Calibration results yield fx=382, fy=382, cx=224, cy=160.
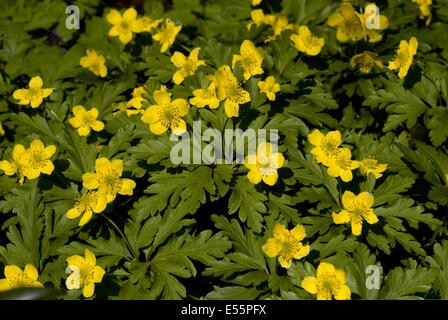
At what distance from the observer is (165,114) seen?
93.5 inches

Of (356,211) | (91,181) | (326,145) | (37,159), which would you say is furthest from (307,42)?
(37,159)

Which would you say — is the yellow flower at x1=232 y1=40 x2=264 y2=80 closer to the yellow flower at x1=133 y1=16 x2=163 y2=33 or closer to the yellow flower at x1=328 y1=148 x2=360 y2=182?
the yellow flower at x1=328 y1=148 x2=360 y2=182

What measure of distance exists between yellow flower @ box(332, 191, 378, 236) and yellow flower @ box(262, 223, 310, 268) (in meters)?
0.27

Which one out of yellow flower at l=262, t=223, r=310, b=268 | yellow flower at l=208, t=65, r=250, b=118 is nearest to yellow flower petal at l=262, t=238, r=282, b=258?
yellow flower at l=262, t=223, r=310, b=268

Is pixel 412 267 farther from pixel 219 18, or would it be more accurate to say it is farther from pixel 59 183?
pixel 219 18

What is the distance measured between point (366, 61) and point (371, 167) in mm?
918

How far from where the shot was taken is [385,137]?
289 cm

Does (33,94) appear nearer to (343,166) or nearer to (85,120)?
(85,120)

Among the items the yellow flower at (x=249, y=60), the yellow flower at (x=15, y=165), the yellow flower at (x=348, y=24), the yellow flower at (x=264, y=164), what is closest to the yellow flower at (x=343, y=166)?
the yellow flower at (x=264, y=164)

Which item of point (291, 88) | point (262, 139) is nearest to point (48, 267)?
point (262, 139)

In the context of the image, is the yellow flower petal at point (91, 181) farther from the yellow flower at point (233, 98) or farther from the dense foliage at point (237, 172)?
the yellow flower at point (233, 98)

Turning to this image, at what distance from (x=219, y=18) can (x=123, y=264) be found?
2.48 meters

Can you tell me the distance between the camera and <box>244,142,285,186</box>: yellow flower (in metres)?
2.24

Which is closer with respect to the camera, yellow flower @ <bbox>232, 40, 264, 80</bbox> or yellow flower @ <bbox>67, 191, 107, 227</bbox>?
yellow flower @ <bbox>67, 191, 107, 227</bbox>
